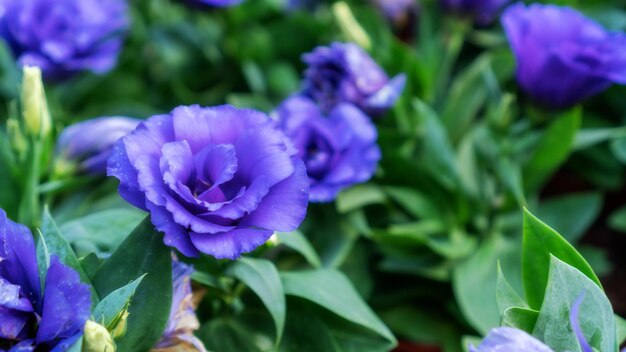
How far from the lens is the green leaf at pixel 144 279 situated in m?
0.53

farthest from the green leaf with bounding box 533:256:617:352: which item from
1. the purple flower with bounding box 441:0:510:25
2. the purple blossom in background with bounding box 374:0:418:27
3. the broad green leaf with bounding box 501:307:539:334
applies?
the purple blossom in background with bounding box 374:0:418:27

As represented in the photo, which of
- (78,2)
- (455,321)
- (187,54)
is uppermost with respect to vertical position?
(78,2)

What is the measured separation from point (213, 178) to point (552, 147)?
18.5 inches

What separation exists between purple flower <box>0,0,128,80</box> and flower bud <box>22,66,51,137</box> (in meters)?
0.18

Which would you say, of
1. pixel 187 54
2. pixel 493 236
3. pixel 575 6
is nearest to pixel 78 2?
pixel 187 54

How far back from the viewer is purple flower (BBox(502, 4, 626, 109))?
2.48ft

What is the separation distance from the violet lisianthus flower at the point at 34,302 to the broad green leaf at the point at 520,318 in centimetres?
27

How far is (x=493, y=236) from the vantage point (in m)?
0.89

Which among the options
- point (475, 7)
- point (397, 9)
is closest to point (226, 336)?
point (475, 7)

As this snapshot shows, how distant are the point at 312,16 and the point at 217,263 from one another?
22.7 inches

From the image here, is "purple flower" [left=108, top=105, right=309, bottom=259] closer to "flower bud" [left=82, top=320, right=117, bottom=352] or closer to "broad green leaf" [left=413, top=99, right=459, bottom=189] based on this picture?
"flower bud" [left=82, top=320, right=117, bottom=352]

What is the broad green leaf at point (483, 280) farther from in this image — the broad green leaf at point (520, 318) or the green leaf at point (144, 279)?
the green leaf at point (144, 279)

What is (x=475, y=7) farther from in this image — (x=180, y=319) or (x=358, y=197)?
(x=180, y=319)

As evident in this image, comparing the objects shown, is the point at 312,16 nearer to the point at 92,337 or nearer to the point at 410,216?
the point at 410,216
